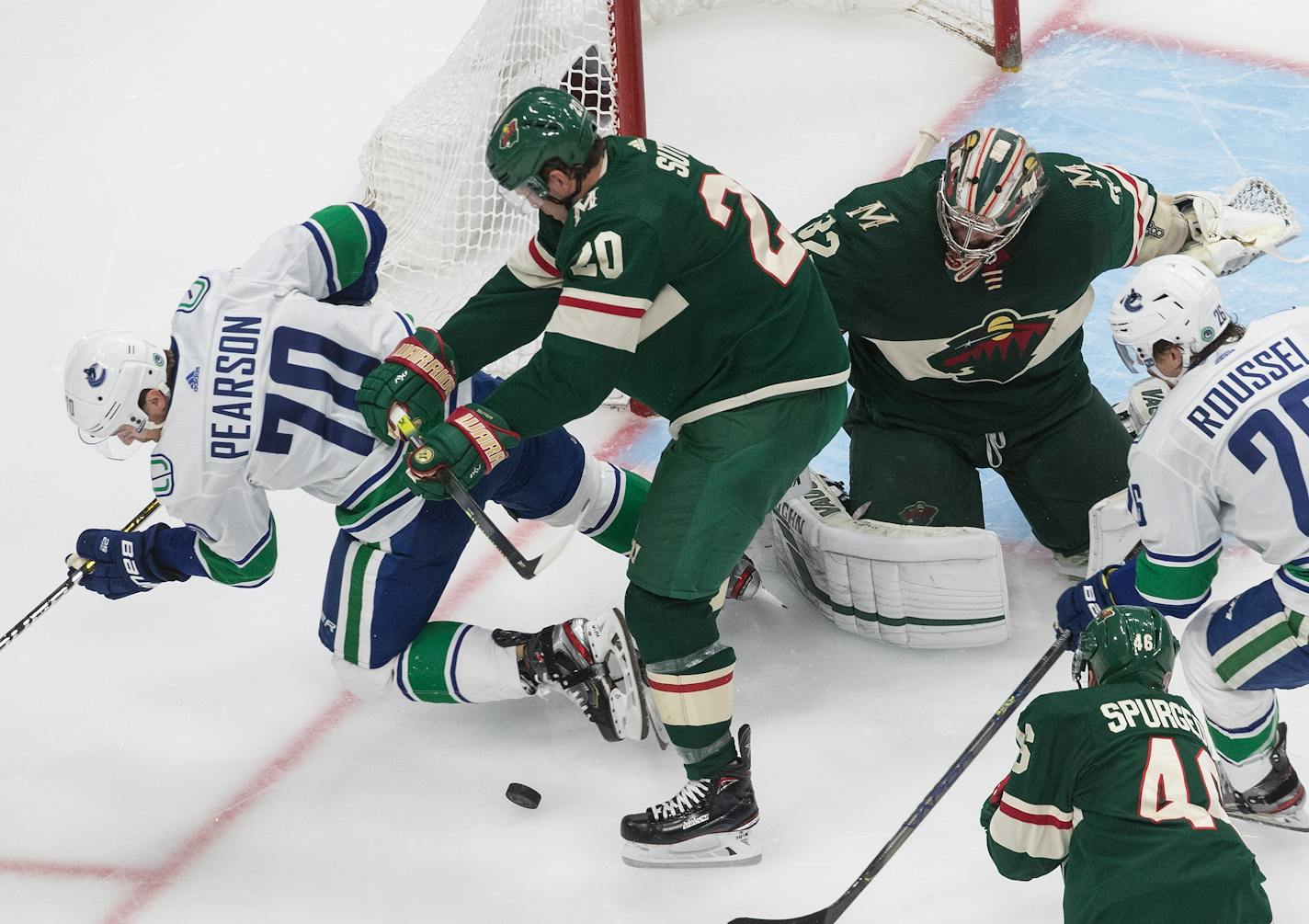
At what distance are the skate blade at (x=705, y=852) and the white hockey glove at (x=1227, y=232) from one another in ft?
5.04

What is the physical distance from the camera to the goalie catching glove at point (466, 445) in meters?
2.96

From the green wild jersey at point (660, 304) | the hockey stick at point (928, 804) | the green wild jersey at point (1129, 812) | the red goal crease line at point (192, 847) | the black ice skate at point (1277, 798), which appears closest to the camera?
the green wild jersey at point (1129, 812)

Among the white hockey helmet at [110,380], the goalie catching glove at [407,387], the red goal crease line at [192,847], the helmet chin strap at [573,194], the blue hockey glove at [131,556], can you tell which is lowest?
the red goal crease line at [192,847]

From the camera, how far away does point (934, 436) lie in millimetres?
3818

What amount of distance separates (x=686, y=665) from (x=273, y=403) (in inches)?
35.9

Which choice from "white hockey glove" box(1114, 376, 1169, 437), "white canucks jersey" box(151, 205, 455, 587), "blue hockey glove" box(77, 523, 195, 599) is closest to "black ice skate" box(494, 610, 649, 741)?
"white canucks jersey" box(151, 205, 455, 587)

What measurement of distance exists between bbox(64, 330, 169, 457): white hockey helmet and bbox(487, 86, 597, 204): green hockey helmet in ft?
2.45

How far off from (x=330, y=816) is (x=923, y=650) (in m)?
1.30

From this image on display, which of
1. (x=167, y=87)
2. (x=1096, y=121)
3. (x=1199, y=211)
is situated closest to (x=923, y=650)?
(x=1199, y=211)

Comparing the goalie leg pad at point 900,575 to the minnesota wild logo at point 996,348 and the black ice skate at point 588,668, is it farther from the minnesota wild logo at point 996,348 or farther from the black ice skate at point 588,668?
the black ice skate at point 588,668

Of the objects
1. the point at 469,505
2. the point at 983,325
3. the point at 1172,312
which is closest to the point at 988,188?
A: the point at 983,325

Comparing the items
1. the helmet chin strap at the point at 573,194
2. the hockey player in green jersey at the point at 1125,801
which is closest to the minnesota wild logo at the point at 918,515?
the hockey player in green jersey at the point at 1125,801

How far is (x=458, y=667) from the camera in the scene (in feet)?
11.5

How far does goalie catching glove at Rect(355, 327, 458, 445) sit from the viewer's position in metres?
3.20
